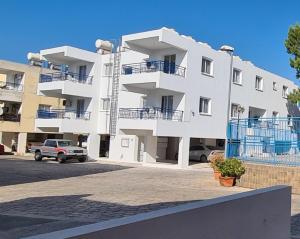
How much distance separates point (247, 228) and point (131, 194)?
30.1 ft

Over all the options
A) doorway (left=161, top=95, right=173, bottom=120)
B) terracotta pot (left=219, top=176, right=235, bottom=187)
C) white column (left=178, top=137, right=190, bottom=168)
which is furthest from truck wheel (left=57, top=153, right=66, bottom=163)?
terracotta pot (left=219, top=176, right=235, bottom=187)

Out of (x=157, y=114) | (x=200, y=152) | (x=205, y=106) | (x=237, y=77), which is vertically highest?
(x=237, y=77)

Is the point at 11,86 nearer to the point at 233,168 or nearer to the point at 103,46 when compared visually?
the point at 103,46

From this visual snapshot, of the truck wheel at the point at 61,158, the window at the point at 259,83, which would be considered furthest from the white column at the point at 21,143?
the window at the point at 259,83

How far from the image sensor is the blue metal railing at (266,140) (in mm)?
17891

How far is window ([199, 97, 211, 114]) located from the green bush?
16282mm

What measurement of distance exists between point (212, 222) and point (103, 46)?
37.4 metres

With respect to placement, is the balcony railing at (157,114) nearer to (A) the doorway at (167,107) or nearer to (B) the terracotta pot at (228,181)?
(A) the doorway at (167,107)

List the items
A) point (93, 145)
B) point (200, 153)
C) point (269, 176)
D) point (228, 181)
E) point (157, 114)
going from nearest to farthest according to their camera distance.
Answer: point (269, 176) → point (228, 181) → point (157, 114) → point (200, 153) → point (93, 145)

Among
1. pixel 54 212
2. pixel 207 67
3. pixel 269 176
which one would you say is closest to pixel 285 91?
pixel 207 67

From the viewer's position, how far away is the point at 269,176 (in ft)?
57.5

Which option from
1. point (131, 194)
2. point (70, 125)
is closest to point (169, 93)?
point (70, 125)

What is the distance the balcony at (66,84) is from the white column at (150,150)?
321 inches

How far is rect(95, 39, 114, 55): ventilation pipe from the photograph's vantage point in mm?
41781
